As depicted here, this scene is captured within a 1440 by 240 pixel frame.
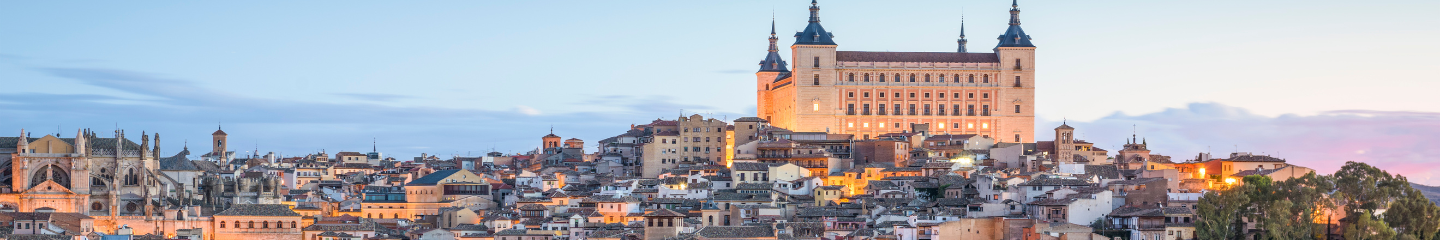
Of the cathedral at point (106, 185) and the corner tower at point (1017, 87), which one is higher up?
the corner tower at point (1017, 87)

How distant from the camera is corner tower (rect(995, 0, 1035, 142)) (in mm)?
94875

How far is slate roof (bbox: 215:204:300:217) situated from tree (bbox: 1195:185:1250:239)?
2959 centimetres

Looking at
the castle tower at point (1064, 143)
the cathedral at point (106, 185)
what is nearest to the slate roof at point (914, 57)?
the castle tower at point (1064, 143)

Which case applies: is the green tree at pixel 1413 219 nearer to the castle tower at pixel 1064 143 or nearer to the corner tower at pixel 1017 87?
the castle tower at pixel 1064 143

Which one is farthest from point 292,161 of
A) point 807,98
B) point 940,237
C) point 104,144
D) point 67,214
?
point 940,237

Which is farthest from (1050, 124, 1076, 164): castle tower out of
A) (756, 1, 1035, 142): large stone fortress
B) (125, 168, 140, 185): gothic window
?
(125, 168, 140, 185): gothic window

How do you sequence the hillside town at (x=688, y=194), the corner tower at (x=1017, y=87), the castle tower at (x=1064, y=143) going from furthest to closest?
the corner tower at (x=1017, y=87), the castle tower at (x=1064, y=143), the hillside town at (x=688, y=194)

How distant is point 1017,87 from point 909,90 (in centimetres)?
580

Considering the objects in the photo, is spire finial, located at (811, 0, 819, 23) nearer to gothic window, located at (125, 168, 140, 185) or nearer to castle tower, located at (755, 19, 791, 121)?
castle tower, located at (755, 19, 791, 121)

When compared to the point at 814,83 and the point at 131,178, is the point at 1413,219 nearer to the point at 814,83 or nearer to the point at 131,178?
the point at 131,178

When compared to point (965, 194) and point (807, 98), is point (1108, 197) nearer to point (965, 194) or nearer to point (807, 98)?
point (965, 194)

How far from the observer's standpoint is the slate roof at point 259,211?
61250mm

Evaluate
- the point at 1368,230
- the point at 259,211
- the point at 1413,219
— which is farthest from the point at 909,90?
the point at 1368,230

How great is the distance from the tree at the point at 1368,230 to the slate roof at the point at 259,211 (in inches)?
1324
